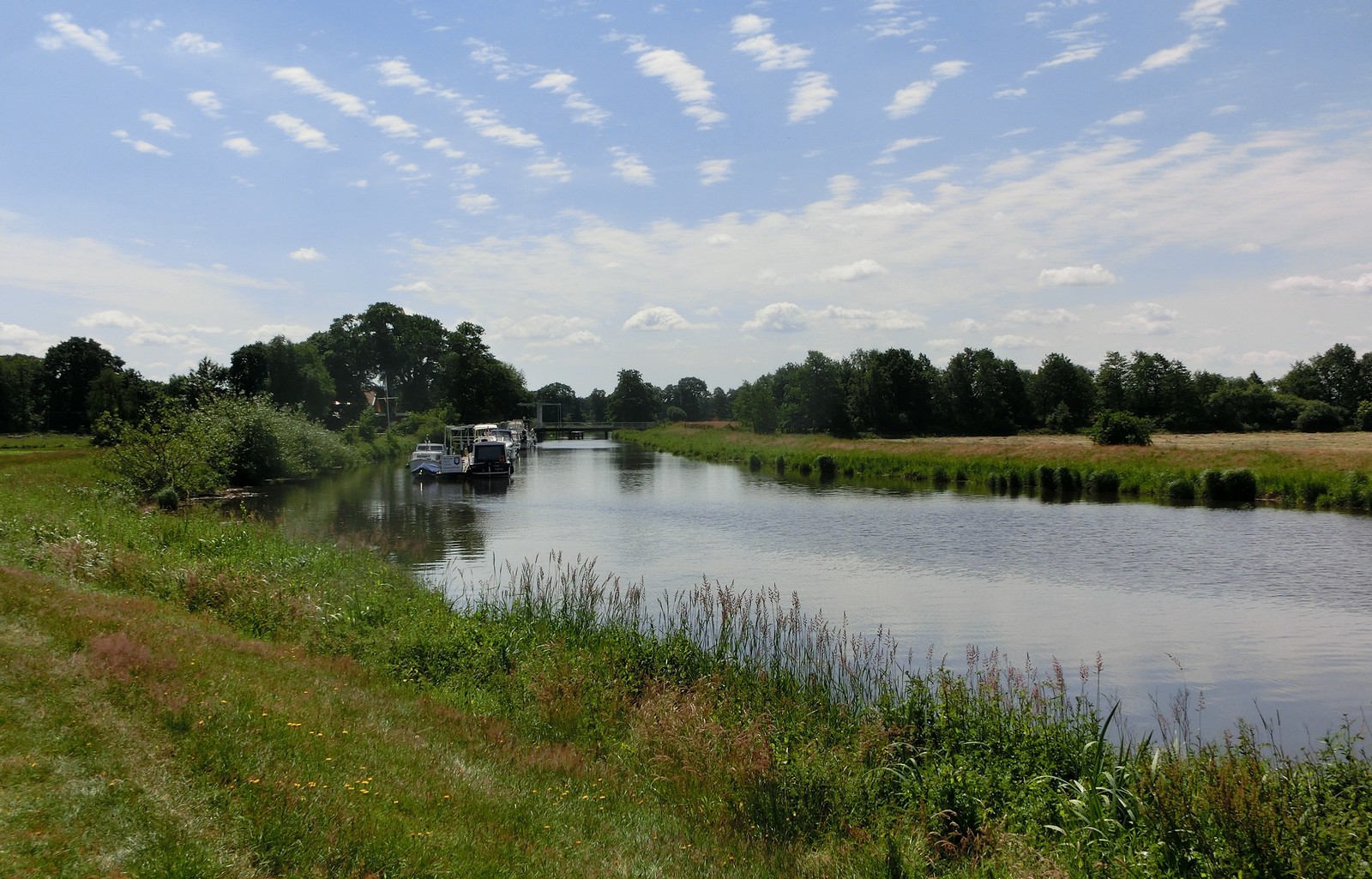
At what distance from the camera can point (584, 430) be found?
14638cm

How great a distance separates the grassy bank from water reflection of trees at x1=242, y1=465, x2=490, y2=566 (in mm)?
22726

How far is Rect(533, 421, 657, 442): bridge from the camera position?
5581 inches

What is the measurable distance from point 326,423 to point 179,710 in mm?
83042

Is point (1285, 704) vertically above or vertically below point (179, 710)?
below

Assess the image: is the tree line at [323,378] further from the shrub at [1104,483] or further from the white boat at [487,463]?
the shrub at [1104,483]

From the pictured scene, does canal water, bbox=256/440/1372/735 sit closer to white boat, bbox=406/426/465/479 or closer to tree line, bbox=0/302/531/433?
white boat, bbox=406/426/465/479

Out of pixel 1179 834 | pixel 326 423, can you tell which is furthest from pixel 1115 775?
pixel 326 423

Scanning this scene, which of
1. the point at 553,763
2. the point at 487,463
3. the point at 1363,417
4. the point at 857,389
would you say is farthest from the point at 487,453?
the point at 1363,417

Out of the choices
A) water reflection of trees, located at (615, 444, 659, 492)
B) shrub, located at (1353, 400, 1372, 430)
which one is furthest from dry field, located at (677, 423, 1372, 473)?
shrub, located at (1353, 400, 1372, 430)

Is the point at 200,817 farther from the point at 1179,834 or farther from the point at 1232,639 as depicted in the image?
the point at 1232,639

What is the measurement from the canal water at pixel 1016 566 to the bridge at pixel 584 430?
96.5 m

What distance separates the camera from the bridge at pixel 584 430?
141750mm

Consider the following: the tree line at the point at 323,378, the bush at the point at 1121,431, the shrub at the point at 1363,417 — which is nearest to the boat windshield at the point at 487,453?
the tree line at the point at 323,378

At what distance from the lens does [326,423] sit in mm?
84375
